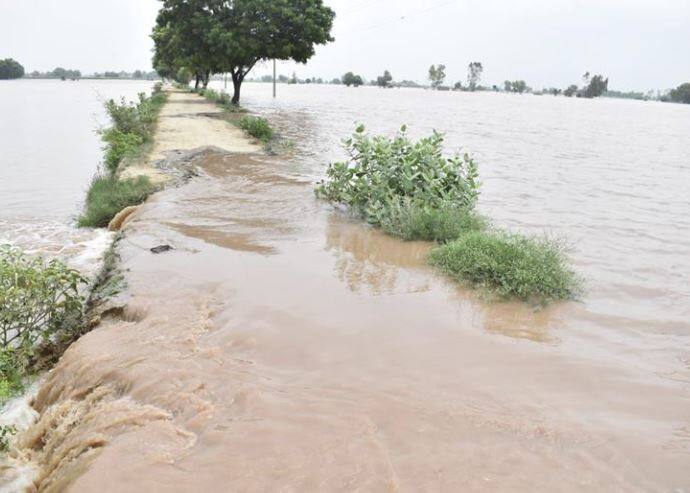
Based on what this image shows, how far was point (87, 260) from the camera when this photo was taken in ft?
26.5

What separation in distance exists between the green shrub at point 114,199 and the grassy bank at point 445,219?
3.39m

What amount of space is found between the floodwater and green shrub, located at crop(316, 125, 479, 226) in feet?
2.09

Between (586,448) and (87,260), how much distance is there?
23.0ft

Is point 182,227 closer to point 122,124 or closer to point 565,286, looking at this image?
point 565,286

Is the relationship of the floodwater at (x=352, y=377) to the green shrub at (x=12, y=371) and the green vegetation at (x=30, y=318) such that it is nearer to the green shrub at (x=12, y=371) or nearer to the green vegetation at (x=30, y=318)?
the green shrub at (x=12, y=371)

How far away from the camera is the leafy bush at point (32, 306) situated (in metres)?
4.93

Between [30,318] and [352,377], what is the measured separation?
3310 millimetres

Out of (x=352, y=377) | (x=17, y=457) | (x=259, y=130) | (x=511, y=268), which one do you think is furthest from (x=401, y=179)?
(x=259, y=130)

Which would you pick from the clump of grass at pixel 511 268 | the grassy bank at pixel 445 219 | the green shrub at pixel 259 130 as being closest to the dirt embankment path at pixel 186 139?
the green shrub at pixel 259 130

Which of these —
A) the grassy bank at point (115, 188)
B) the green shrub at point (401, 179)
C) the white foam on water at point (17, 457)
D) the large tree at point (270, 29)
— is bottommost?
the white foam on water at point (17, 457)

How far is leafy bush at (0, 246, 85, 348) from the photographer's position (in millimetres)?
4926

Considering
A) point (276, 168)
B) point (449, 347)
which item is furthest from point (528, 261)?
point (276, 168)

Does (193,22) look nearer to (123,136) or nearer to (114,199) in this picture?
(123,136)

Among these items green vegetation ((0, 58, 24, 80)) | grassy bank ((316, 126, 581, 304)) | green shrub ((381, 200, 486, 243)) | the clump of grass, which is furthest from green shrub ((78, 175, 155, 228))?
green vegetation ((0, 58, 24, 80))
